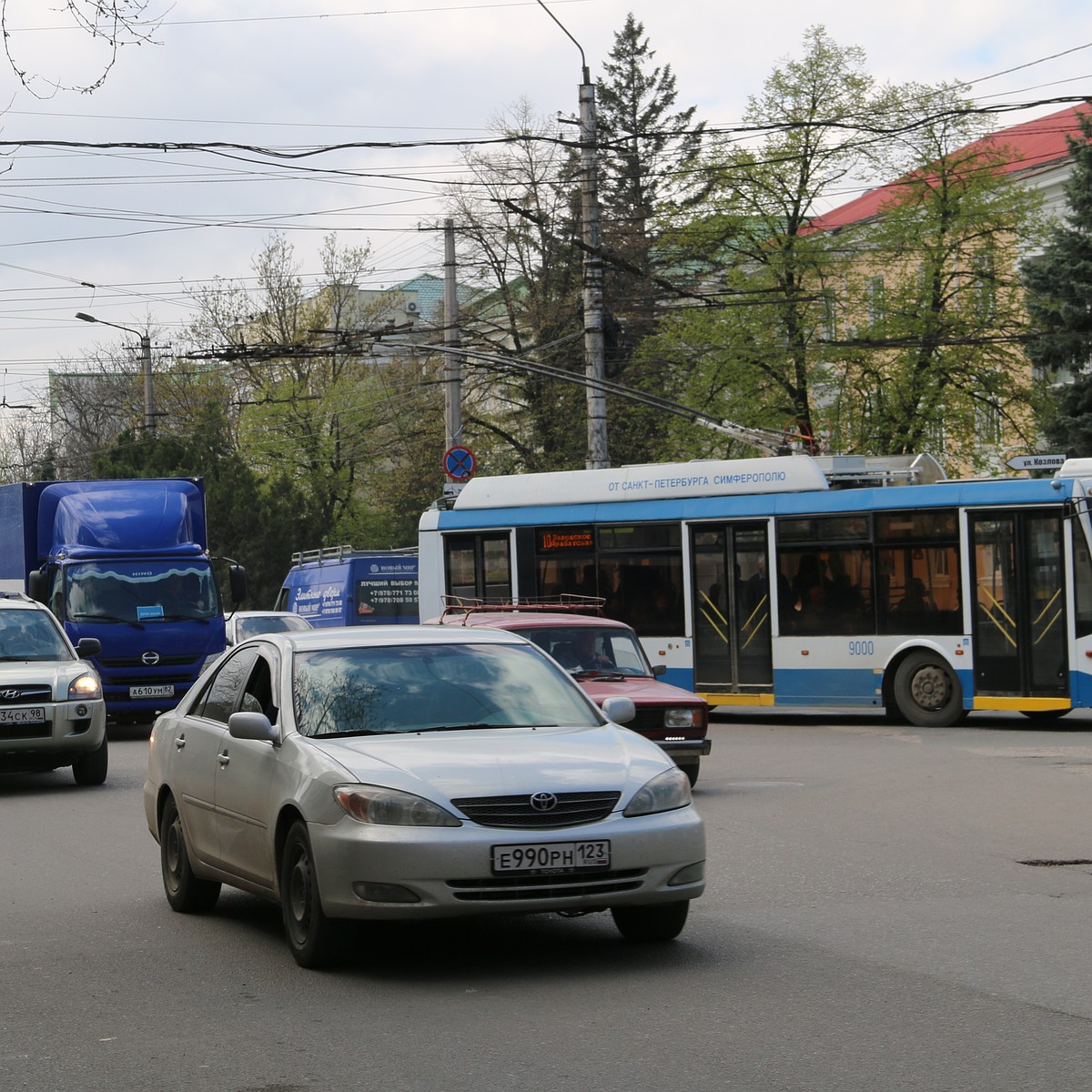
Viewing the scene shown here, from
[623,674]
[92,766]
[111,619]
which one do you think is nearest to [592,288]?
[111,619]

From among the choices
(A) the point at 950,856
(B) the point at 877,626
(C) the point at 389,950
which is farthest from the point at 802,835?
(B) the point at 877,626

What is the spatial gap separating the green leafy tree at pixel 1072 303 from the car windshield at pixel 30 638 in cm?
2414

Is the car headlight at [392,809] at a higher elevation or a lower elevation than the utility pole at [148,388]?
lower

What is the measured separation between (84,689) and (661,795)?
9937 millimetres

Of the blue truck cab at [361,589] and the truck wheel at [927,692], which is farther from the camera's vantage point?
the blue truck cab at [361,589]

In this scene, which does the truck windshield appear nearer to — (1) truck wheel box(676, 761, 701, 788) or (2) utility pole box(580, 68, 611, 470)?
(2) utility pole box(580, 68, 611, 470)

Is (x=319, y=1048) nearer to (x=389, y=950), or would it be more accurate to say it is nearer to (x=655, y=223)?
(x=389, y=950)

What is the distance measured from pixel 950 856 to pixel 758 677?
12544 mm

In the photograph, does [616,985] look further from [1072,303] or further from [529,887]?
[1072,303]

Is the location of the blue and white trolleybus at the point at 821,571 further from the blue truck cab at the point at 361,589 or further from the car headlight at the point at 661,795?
the car headlight at the point at 661,795

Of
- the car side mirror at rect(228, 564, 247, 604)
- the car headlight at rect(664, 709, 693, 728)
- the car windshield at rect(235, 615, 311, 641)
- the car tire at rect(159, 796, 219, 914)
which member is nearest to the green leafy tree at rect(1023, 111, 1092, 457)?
the car windshield at rect(235, 615, 311, 641)

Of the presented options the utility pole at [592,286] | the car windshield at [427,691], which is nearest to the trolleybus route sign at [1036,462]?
the utility pole at [592,286]

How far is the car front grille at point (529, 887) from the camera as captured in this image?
7133mm

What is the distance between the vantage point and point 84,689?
16312mm
